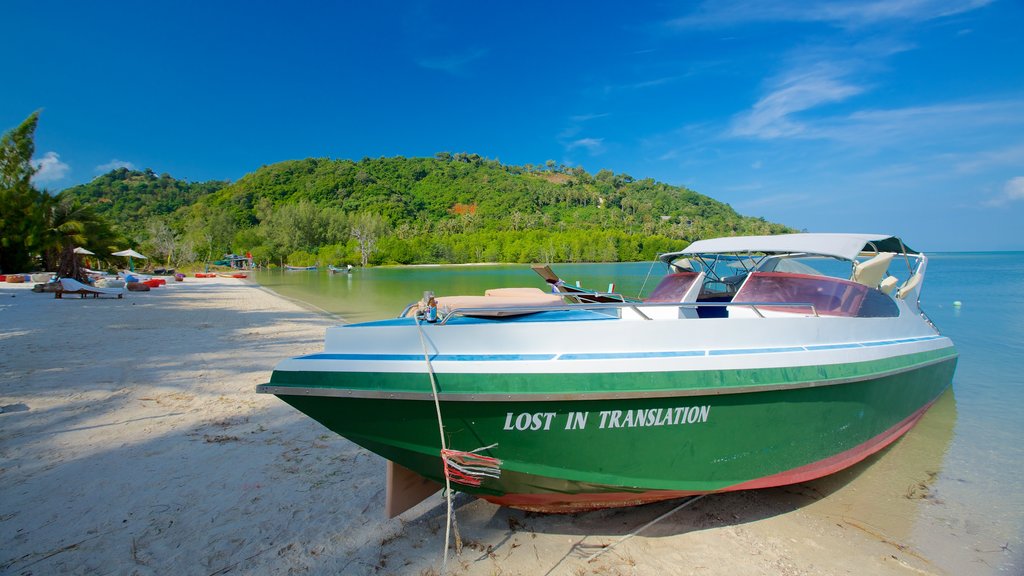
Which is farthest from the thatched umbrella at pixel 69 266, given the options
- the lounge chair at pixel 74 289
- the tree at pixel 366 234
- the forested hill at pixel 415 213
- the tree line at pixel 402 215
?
the tree at pixel 366 234

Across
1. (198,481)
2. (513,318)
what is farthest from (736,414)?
(198,481)

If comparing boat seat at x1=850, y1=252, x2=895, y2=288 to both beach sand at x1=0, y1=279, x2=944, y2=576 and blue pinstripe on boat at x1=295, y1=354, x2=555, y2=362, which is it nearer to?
beach sand at x1=0, y1=279, x2=944, y2=576

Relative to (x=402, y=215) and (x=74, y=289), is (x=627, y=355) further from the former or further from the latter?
(x=402, y=215)

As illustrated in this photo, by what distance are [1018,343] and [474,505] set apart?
17.7 meters

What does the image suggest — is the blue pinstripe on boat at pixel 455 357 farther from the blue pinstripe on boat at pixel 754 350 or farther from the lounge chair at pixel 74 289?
the lounge chair at pixel 74 289

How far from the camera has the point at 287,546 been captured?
315cm

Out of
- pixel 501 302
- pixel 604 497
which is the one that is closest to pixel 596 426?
pixel 604 497

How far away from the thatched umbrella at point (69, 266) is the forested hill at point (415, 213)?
5260cm

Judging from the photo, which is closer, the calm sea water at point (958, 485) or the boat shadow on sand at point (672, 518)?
the boat shadow on sand at point (672, 518)

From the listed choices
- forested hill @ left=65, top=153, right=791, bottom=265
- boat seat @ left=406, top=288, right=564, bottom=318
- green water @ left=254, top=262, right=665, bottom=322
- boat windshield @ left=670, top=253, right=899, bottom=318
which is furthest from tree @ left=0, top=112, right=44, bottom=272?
forested hill @ left=65, top=153, right=791, bottom=265

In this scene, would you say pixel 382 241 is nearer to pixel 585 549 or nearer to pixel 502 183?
pixel 502 183

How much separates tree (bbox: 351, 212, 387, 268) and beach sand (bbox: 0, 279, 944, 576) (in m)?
94.8

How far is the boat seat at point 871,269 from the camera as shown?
15.6 ft

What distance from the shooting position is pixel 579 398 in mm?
2758
